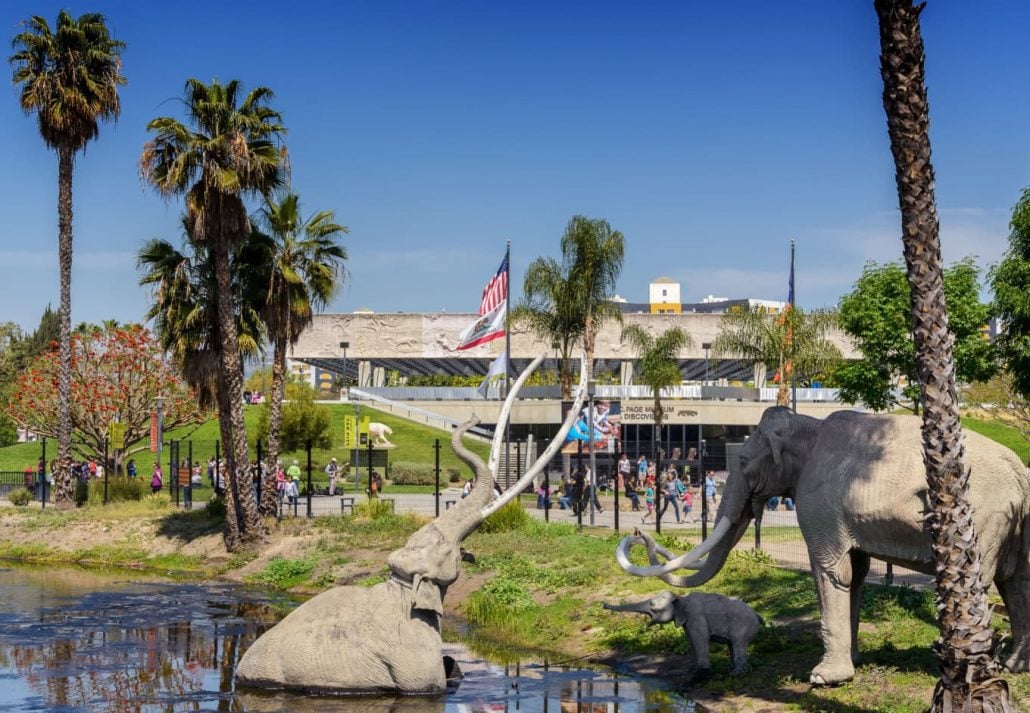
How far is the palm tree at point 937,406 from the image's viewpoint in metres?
10.6

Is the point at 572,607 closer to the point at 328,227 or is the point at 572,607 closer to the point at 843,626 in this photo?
the point at 843,626

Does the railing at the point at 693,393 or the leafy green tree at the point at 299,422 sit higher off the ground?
the railing at the point at 693,393

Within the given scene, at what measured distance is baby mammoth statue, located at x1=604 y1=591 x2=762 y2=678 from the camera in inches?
568

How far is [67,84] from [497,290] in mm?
14941

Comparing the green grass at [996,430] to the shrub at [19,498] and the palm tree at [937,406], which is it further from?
the palm tree at [937,406]

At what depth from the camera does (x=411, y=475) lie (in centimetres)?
5431

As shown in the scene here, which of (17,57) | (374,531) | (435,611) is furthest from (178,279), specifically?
(435,611)

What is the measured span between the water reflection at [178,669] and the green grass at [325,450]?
31.2 metres

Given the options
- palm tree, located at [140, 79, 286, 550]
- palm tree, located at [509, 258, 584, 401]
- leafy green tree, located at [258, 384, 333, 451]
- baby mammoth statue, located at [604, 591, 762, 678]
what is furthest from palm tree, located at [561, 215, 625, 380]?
baby mammoth statue, located at [604, 591, 762, 678]

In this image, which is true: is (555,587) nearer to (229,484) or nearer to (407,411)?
(229,484)

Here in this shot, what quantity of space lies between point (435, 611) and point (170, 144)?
17.0 meters

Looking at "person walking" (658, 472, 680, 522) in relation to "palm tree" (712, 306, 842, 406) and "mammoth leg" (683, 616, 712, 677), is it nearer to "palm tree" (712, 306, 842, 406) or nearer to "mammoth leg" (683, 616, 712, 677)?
"palm tree" (712, 306, 842, 406)

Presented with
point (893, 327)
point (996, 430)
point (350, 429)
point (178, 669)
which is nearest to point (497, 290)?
point (350, 429)

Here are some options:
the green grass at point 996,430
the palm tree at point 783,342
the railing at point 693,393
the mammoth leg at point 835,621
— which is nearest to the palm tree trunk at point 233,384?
the mammoth leg at point 835,621
